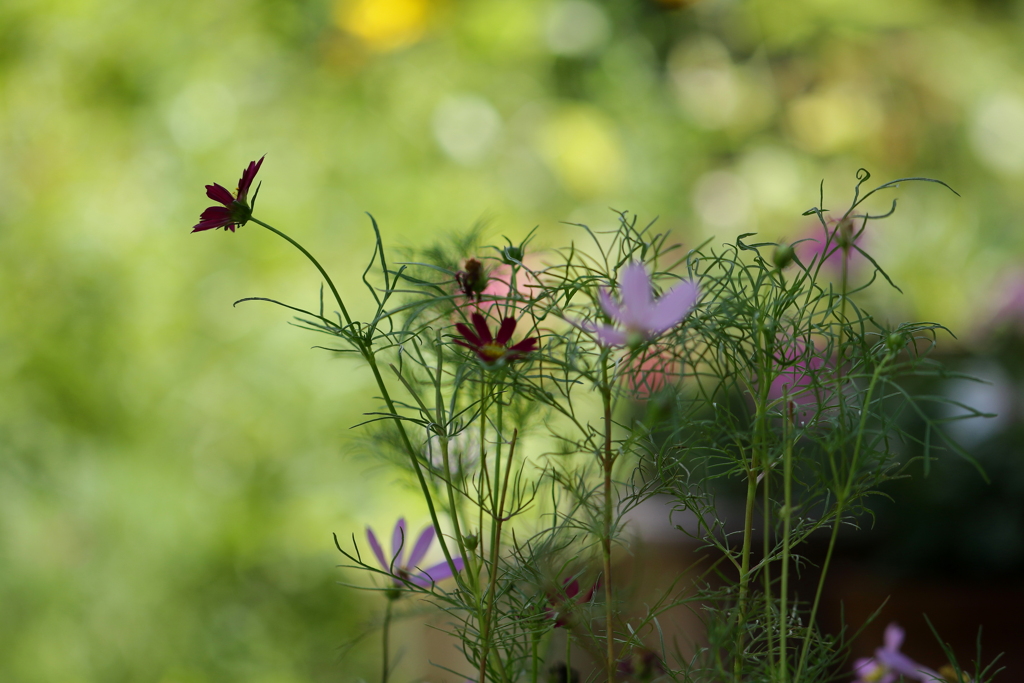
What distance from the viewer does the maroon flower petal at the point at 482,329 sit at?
9.2 inches

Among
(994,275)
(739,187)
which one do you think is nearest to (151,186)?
(739,187)

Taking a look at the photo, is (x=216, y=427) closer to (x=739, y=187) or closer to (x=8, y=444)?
(x=8, y=444)

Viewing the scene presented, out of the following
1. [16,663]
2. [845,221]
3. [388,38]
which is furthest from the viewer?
[388,38]

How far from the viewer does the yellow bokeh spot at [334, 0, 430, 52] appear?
3.63 feet

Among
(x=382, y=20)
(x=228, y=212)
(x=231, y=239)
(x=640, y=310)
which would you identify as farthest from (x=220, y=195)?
(x=382, y=20)

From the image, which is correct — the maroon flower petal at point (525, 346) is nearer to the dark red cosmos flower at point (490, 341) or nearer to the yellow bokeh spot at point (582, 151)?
the dark red cosmos flower at point (490, 341)

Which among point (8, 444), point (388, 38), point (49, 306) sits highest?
point (388, 38)

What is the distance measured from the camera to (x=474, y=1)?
1157 mm

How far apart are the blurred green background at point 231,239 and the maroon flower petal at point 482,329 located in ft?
1.97

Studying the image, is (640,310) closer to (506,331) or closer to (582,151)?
(506,331)

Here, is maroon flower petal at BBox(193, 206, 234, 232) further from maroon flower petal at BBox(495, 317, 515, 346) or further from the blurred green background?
the blurred green background

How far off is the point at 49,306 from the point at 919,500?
1.01 m

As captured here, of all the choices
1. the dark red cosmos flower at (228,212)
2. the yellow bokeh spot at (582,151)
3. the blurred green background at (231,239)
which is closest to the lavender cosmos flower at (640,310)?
the dark red cosmos flower at (228,212)

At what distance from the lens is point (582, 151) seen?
1153mm
